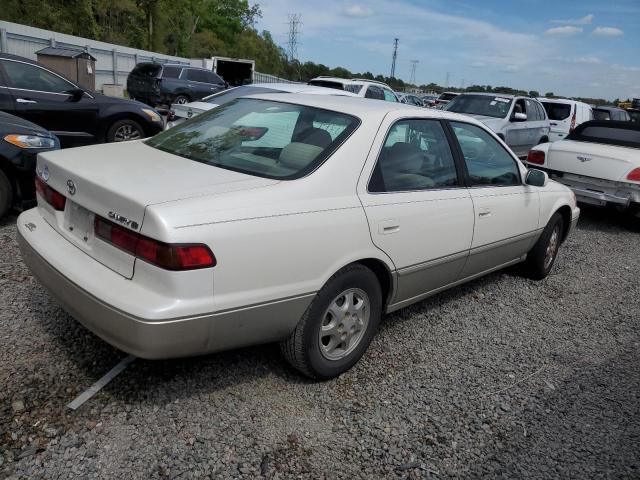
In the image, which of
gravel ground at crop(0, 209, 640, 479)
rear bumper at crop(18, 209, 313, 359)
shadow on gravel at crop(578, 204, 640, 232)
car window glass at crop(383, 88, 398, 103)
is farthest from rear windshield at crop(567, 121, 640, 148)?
rear bumper at crop(18, 209, 313, 359)

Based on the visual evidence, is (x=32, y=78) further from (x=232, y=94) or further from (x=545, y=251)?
(x=545, y=251)

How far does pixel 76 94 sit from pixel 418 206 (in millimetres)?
6520

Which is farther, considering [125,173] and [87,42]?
[87,42]

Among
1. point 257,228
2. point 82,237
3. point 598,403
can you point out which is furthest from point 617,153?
point 82,237

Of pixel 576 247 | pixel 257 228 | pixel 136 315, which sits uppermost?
pixel 257 228

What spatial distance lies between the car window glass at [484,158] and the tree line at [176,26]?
1326cm

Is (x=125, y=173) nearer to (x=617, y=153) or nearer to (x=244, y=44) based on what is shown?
(x=617, y=153)

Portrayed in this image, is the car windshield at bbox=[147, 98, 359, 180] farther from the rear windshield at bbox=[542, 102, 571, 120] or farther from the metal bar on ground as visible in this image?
the rear windshield at bbox=[542, 102, 571, 120]

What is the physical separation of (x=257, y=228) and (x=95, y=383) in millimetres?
1267

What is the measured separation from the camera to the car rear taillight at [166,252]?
2.24 m

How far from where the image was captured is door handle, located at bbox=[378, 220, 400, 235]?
3.02 m

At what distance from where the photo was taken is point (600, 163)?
7.61 meters

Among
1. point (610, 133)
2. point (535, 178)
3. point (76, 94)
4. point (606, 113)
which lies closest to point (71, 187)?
point (535, 178)

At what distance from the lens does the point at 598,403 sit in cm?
320
